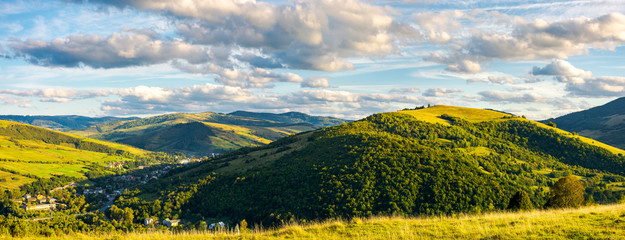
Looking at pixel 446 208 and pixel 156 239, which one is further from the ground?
pixel 156 239

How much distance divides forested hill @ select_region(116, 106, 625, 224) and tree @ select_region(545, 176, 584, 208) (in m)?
22.8

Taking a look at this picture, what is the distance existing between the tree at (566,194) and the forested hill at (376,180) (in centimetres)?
2276

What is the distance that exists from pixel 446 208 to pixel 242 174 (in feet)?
287

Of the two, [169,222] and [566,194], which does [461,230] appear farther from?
[169,222]

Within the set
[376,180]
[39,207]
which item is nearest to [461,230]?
[376,180]

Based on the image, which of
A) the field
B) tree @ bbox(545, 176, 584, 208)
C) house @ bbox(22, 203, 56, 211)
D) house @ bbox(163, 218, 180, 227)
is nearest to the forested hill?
house @ bbox(163, 218, 180, 227)

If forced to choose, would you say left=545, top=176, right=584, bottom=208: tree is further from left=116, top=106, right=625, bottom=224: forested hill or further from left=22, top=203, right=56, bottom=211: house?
left=22, top=203, right=56, bottom=211: house

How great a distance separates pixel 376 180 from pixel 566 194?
58.2 m

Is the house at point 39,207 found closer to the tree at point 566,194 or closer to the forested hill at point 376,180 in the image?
the forested hill at point 376,180

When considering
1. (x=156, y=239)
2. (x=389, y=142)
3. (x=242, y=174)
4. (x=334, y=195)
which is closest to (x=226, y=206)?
(x=242, y=174)

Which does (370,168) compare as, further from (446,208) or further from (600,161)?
(600,161)

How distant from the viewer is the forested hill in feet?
326

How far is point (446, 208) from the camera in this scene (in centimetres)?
9462

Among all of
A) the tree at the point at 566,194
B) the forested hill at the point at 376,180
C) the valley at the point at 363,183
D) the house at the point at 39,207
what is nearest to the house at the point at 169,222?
the valley at the point at 363,183
